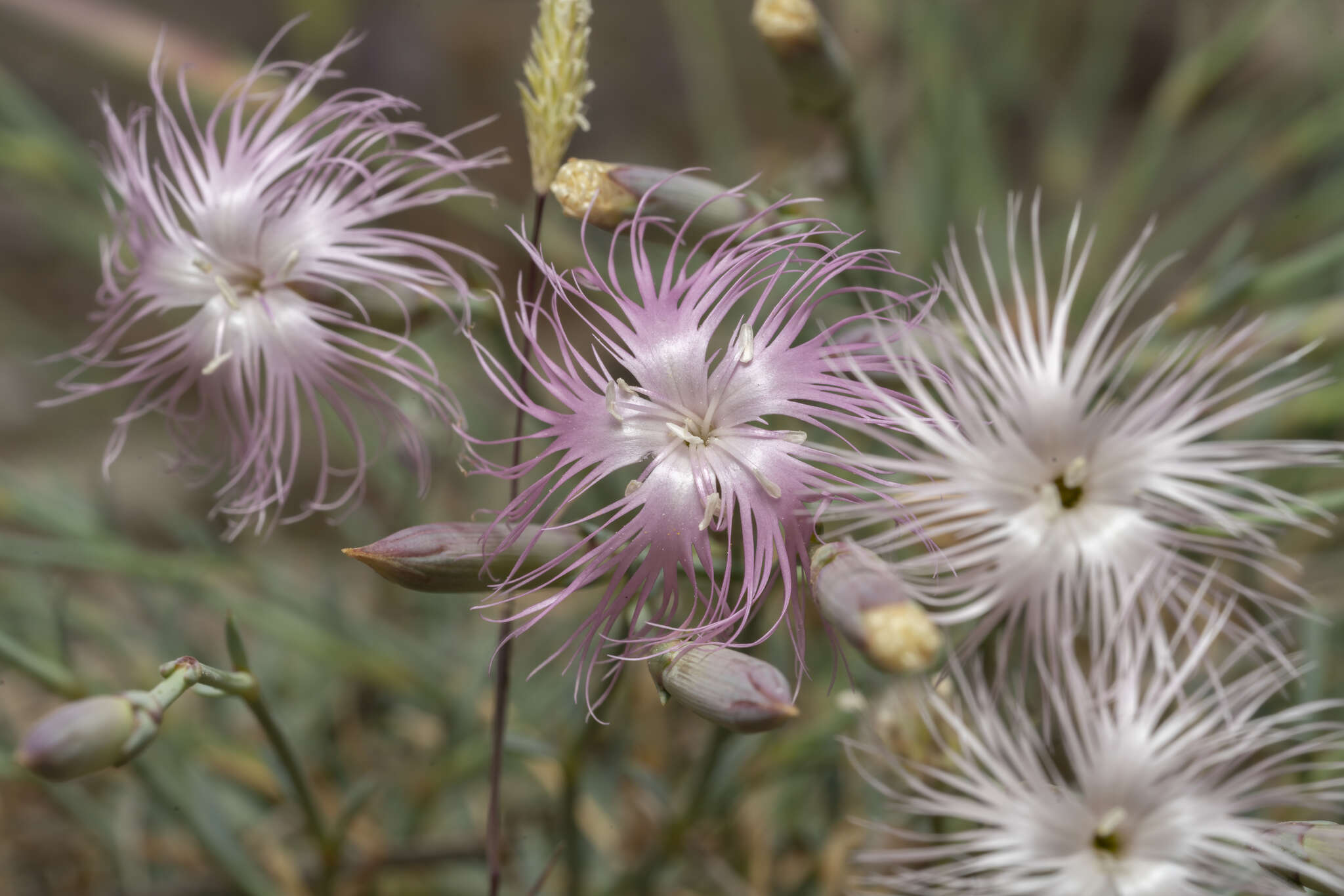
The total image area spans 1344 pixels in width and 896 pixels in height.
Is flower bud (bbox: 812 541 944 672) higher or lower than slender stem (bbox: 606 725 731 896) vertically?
higher

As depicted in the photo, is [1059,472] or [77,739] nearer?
[77,739]

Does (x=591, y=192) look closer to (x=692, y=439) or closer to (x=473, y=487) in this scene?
(x=692, y=439)

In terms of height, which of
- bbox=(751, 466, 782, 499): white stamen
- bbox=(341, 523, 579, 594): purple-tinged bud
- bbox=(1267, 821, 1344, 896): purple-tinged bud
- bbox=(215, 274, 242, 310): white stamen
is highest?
bbox=(215, 274, 242, 310): white stamen

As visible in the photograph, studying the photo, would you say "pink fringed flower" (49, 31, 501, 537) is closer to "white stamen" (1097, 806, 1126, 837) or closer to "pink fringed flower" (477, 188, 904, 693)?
"pink fringed flower" (477, 188, 904, 693)

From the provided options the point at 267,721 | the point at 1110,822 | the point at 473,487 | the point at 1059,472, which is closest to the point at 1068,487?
the point at 1059,472

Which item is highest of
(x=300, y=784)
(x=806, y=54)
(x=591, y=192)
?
(x=806, y=54)

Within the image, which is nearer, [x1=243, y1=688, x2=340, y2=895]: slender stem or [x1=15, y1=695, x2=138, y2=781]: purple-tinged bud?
[x1=15, y1=695, x2=138, y2=781]: purple-tinged bud

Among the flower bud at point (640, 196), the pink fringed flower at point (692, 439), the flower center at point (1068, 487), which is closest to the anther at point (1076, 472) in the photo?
the flower center at point (1068, 487)

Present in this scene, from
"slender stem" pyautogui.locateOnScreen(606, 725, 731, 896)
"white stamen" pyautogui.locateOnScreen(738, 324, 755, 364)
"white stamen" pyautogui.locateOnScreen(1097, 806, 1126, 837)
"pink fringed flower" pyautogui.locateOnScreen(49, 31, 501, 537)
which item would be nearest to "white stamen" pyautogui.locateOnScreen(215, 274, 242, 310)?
"pink fringed flower" pyautogui.locateOnScreen(49, 31, 501, 537)
